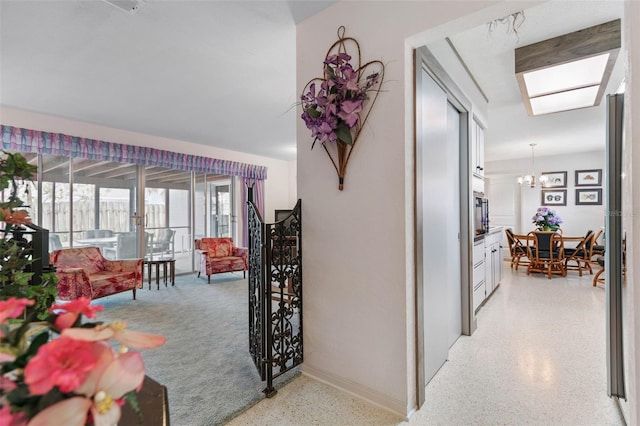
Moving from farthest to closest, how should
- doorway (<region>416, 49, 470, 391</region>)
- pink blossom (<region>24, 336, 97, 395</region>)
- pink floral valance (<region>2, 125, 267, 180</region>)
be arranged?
pink floral valance (<region>2, 125, 267, 180</region>)
doorway (<region>416, 49, 470, 391</region>)
pink blossom (<region>24, 336, 97, 395</region>)

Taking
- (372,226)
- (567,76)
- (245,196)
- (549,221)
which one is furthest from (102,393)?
(549,221)

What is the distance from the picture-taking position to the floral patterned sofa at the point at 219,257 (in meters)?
5.12

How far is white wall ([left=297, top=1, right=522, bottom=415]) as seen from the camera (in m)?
1.68

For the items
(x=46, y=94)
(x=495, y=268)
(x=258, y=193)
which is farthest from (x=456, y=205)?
(x=258, y=193)

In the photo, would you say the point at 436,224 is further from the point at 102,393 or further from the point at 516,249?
the point at 516,249

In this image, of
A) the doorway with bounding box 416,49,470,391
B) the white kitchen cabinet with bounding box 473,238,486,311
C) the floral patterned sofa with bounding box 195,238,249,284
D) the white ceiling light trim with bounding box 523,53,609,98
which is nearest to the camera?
the doorway with bounding box 416,49,470,391

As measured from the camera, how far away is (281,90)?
11.1ft

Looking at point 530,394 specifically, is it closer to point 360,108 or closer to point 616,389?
point 616,389

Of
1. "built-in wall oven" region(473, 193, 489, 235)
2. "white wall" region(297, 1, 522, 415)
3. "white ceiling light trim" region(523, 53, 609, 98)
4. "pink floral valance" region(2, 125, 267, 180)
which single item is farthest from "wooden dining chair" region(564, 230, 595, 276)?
"pink floral valance" region(2, 125, 267, 180)

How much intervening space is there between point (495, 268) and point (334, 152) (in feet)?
11.3

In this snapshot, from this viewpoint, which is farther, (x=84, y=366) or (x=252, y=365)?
(x=252, y=365)

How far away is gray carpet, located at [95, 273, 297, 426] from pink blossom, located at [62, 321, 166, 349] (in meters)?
1.59

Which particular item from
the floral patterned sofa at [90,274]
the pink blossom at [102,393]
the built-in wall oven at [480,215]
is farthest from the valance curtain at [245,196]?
the pink blossom at [102,393]

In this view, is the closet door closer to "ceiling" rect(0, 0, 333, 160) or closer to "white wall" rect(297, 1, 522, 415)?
"white wall" rect(297, 1, 522, 415)
